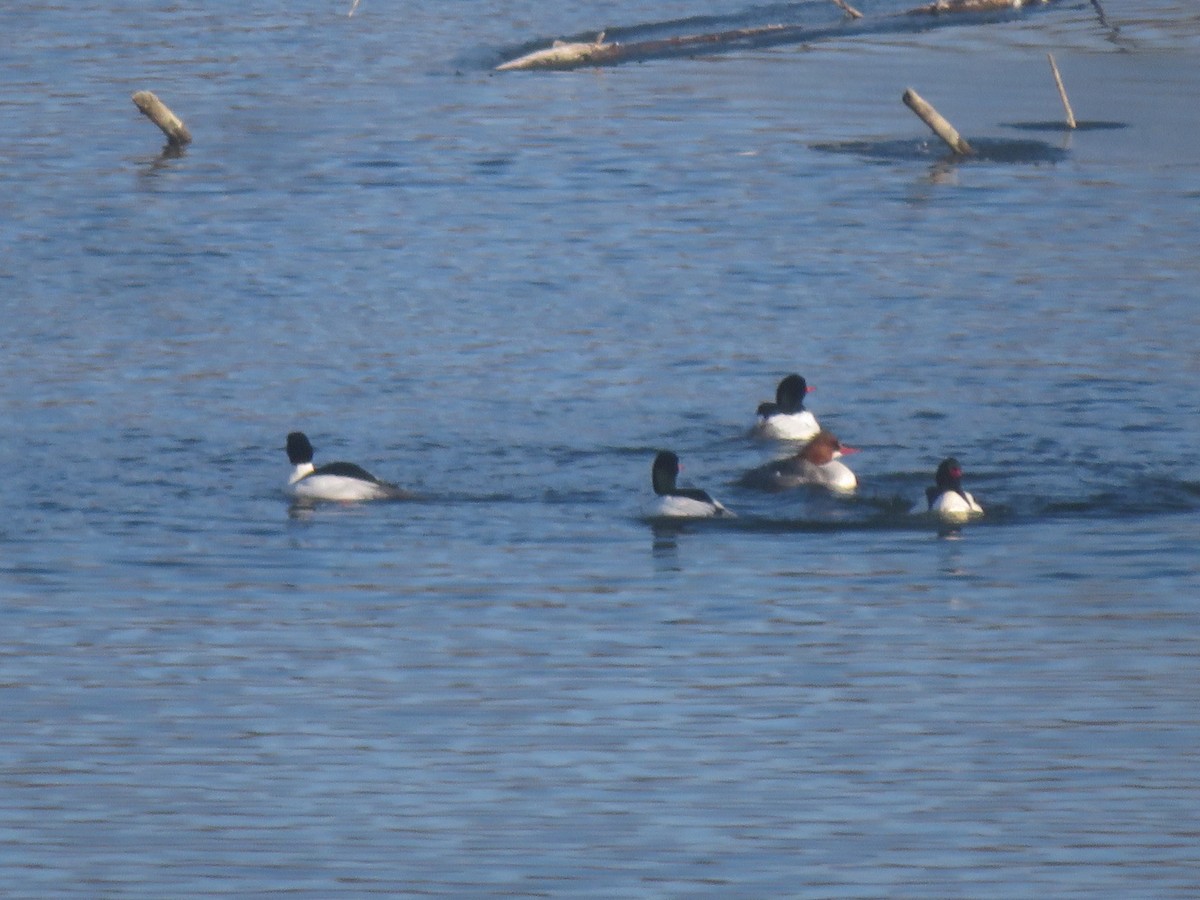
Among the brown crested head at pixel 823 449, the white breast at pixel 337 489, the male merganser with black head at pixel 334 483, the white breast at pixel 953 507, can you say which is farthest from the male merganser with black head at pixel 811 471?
the white breast at pixel 337 489

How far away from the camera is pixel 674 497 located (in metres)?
16.0

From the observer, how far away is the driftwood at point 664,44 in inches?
1357

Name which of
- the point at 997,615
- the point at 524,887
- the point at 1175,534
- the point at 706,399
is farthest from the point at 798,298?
the point at 524,887

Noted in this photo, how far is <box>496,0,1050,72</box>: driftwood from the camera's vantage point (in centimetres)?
3447

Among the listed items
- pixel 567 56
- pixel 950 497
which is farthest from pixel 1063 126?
pixel 950 497

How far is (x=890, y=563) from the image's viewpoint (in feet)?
48.8

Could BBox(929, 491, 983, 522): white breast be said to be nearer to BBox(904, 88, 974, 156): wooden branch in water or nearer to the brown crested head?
the brown crested head

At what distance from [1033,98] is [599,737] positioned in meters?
23.8

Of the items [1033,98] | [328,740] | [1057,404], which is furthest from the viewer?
[1033,98]

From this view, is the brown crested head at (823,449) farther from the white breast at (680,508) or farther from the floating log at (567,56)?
the floating log at (567,56)

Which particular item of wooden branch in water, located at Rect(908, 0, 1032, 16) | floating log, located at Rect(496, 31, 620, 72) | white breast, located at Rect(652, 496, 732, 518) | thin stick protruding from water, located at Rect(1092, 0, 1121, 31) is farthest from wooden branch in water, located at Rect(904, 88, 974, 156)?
white breast, located at Rect(652, 496, 732, 518)

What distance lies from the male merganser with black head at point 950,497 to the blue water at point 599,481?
0.51ft

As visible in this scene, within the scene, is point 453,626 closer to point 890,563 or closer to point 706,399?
point 890,563

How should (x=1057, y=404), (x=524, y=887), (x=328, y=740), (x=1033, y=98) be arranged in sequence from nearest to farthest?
(x=524, y=887) → (x=328, y=740) → (x=1057, y=404) → (x=1033, y=98)
